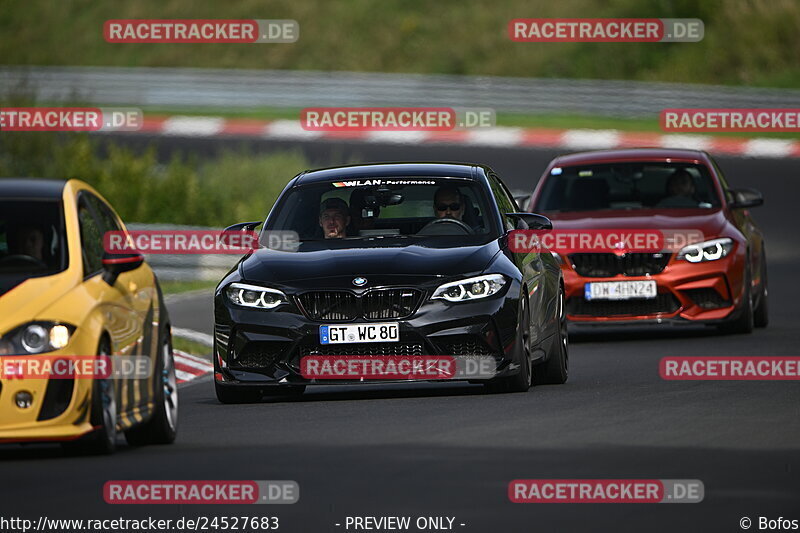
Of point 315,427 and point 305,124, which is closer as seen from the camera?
point 315,427

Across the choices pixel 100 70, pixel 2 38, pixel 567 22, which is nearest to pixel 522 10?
pixel 567 22

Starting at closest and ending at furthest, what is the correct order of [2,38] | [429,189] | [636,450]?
[636,450] < [429,189] < [2,38]

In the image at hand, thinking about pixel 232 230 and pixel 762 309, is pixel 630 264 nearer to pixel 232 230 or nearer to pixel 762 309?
pixel 762 309

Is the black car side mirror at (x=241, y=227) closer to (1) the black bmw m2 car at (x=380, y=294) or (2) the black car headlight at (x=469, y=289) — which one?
(1) the black bmw m2 car at (x=380, y=294)

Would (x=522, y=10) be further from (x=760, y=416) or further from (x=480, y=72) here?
(x=760, y=416)

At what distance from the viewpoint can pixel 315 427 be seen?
1138 cm

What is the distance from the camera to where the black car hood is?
41.8 ft

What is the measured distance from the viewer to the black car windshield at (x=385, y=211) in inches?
540

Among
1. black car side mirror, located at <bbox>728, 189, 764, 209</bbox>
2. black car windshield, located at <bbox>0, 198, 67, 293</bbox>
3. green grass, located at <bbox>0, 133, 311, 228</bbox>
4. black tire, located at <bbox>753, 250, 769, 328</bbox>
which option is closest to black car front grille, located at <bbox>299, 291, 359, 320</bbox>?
black car windshield, located at <bbox>0, 198, 67, 293</bbox>

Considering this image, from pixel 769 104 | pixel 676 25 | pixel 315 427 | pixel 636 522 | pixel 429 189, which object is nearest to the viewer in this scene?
pixel 636 522

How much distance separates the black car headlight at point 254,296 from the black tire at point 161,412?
166 centimetres

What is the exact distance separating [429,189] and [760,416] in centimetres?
375

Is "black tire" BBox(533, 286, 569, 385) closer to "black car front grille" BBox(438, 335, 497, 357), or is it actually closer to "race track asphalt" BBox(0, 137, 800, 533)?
"race track asphalt" BBox(0, 137, 800, 533)

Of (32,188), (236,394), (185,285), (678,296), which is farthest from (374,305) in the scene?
(185,285)
